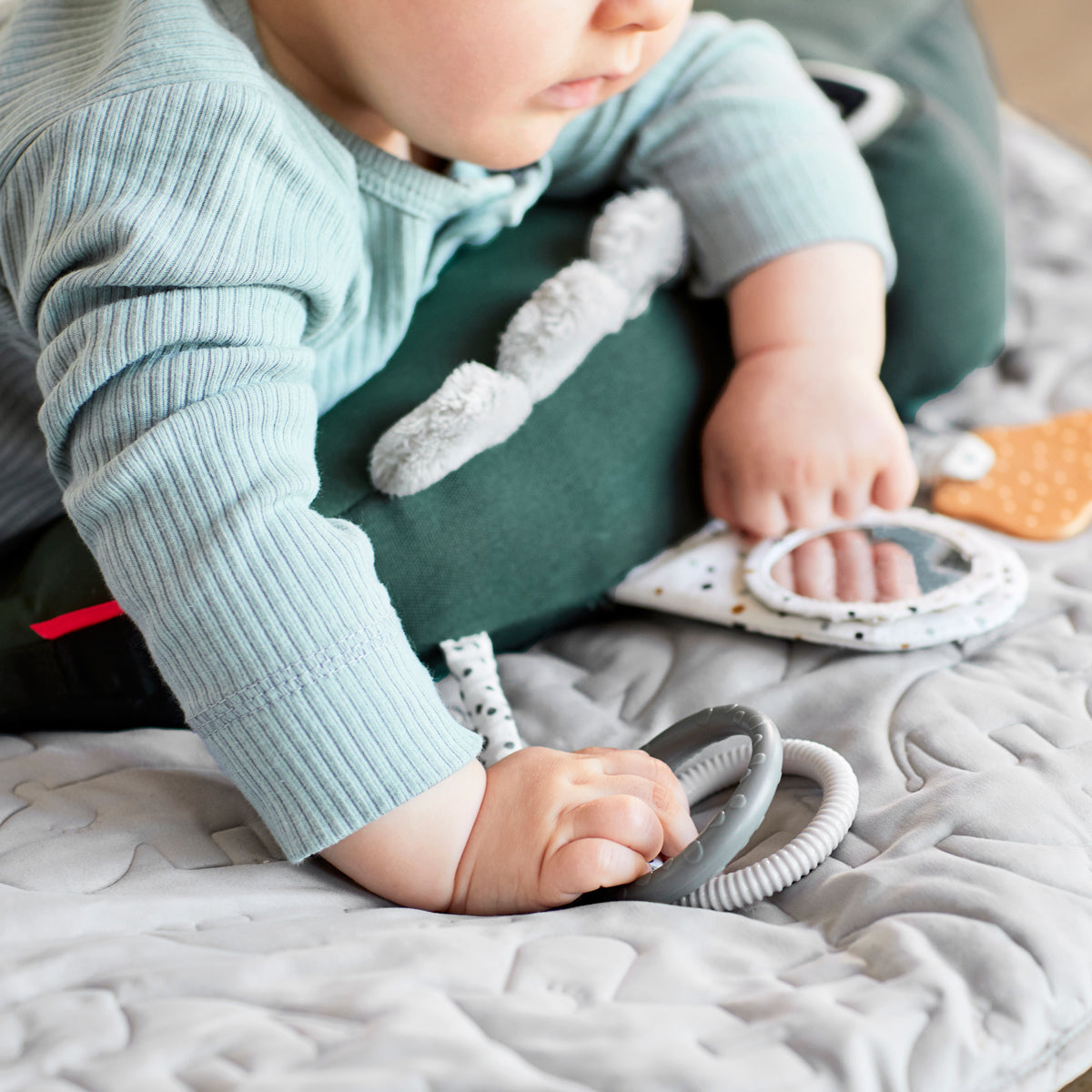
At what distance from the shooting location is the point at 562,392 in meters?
0.72

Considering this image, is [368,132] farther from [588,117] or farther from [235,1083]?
[235,1083]

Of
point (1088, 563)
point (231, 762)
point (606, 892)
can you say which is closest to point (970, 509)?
point (1088, 563)

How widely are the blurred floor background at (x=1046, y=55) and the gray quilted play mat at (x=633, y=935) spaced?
1293mm

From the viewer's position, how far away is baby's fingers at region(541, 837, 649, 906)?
490 mm

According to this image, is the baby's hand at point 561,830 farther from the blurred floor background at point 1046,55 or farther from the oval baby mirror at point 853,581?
the blurred floor background at point 1046,55

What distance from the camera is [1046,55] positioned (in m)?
1.82

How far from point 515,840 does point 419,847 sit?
1.8 inches

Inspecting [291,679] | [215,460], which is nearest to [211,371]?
[215,460]

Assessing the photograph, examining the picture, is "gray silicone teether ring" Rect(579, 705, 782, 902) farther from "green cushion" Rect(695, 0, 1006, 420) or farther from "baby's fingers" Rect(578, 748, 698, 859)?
"green cushion" Rect(695, 0, 1006, 420)

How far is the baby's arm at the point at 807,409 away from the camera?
2.42 feet

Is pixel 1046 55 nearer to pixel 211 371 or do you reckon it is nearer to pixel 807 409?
pixel 807 409

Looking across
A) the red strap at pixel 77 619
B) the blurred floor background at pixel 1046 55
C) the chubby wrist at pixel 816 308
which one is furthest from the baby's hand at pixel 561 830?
the blurred floor background at pixel 1046 55

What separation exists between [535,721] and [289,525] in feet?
0.70

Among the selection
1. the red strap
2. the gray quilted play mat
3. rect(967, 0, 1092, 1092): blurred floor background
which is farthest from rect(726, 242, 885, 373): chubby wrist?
rect(967, 0, 1092, 1092): blurred floor background
